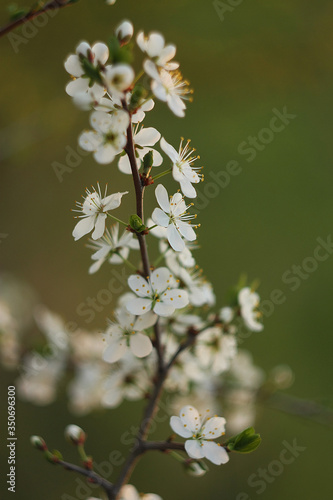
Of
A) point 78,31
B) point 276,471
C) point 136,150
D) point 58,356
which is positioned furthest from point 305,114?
point 136,150

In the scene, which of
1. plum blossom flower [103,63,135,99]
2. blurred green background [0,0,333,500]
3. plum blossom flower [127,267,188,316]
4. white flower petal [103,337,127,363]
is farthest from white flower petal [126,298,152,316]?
blurred green background [0,0,333,500]

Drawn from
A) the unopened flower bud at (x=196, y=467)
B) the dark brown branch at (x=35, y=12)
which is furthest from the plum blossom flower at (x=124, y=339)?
the dark brown branch at (x=35, y=12)

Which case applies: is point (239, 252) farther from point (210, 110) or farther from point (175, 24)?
point (175, 24)

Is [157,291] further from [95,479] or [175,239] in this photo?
[95,479]

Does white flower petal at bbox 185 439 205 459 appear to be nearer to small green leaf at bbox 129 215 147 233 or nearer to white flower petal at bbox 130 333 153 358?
white flower petal at bbox 130 333 153 358

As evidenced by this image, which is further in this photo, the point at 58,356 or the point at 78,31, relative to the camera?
the point at 78,31

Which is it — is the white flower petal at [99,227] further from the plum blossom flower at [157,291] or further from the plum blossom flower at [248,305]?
the plum blossom flower at [248,305]

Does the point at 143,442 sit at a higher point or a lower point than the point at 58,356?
lower
